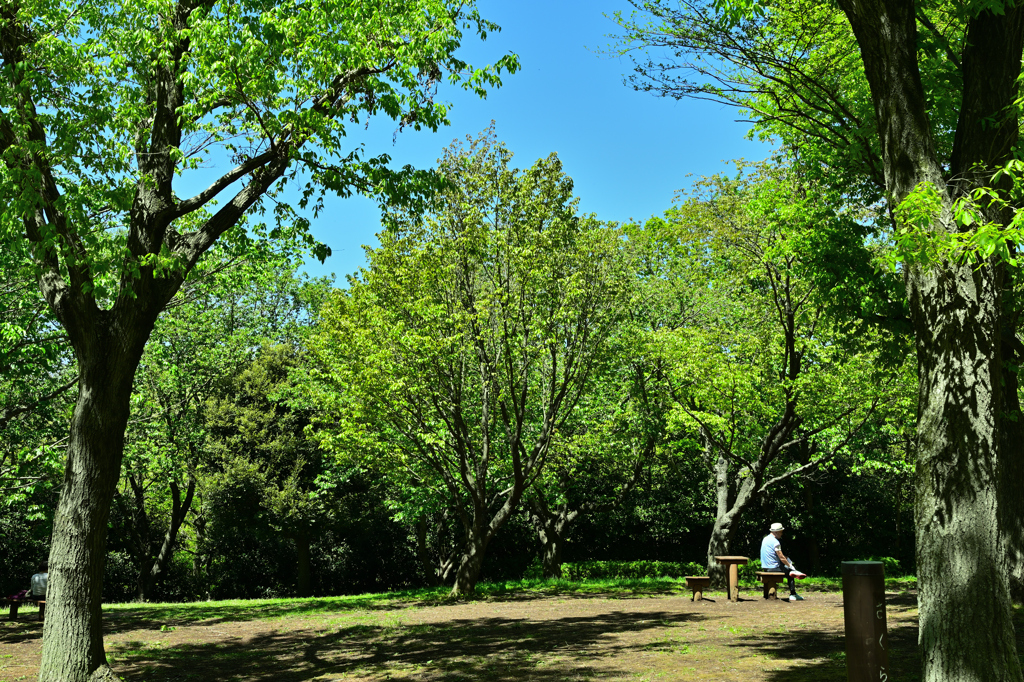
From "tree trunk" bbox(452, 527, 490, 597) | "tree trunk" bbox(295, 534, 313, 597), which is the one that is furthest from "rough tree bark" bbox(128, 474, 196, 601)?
"tree trunk" bbox(452, 527, 490, 597)

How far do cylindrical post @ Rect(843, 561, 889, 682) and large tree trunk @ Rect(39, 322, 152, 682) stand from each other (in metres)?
6.64

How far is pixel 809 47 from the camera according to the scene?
9.48m

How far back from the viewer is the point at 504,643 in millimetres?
9781

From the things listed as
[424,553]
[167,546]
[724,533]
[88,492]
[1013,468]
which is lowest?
[424,553]

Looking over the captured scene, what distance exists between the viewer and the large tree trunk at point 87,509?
23.6ft

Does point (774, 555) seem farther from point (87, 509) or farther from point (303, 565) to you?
point (303, 565)

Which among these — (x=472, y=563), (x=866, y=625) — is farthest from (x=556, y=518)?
(x=866, y=625)

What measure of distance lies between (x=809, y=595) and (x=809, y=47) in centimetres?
1109

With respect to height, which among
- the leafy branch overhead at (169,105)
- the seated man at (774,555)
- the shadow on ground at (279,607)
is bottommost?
the shadow on ground at (279,607)

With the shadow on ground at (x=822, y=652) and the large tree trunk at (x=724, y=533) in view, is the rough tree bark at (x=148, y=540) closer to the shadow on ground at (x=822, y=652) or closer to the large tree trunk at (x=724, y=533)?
the large tree trunk at (x=724, y=533)

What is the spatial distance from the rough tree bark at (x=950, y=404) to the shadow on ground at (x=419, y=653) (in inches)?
126

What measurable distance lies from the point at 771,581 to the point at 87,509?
1167cm

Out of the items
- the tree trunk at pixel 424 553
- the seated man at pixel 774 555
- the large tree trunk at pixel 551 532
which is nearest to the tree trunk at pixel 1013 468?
the seated man at pixel 774 555

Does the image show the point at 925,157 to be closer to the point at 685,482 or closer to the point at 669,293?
the point at 669,293
